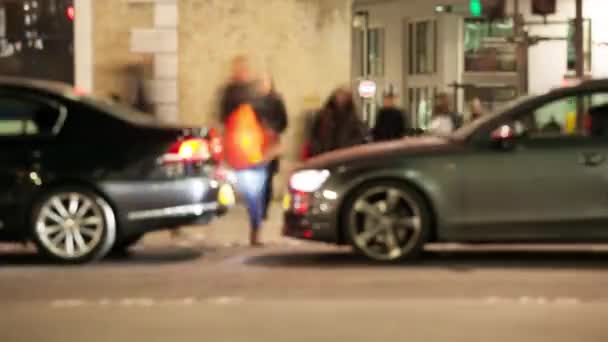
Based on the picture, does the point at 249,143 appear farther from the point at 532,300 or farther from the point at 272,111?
the point at 532,300

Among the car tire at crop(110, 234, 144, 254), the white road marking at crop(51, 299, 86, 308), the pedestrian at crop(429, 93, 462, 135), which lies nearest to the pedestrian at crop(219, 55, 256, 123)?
the car tire at crop(110, 234, 144, 254)

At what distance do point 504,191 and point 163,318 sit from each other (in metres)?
3.25

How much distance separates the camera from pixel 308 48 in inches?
630

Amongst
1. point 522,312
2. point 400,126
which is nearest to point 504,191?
point 522,312

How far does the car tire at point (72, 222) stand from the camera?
10242 mm

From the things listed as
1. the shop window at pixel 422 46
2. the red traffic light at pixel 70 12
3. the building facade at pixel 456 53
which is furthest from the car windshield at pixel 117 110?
the shop window at pixel 422 46

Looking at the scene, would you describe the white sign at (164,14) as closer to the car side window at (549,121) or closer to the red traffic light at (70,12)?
the red traffic light at (70,12)

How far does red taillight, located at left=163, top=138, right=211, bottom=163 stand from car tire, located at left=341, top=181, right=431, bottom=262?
1366 mm

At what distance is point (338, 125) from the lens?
1311 centimetres

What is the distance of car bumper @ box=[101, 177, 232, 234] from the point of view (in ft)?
33.8

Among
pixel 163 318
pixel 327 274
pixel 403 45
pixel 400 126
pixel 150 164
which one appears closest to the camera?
pixel 163 318

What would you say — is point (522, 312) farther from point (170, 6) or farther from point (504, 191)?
point (170, 6)

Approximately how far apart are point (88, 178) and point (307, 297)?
258 centimetres

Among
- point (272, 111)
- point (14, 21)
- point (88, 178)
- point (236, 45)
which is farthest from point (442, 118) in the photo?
point (88, 178)
